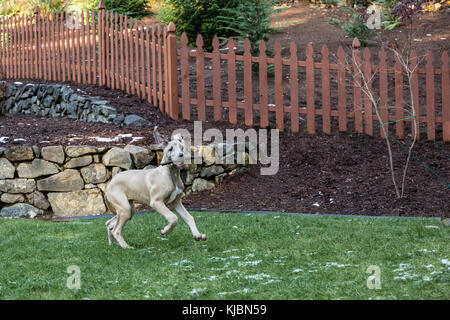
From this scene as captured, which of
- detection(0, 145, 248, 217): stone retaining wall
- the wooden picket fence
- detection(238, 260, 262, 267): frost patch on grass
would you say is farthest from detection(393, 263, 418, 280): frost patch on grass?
the wooden picket fence

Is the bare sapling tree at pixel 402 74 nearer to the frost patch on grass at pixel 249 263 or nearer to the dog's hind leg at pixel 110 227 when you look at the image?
the frost patch on grass at pixel 249 263

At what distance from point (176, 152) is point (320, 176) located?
356cm

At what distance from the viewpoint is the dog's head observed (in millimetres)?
6082

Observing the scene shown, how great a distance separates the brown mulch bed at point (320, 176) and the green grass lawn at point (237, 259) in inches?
30.6

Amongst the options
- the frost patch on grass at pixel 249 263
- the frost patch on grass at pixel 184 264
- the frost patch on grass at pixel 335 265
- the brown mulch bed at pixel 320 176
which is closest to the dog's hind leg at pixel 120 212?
the frost patch on grass at pixel 184 264

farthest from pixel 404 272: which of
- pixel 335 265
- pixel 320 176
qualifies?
pixel 320 176

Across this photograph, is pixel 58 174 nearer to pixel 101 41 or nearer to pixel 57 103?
pixel 57 103

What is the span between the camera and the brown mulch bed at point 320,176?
27.1 feet

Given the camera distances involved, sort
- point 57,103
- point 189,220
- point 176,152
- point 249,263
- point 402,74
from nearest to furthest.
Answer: point 249,263, point 176,152, point 189,220, point 402,74, point 57,103

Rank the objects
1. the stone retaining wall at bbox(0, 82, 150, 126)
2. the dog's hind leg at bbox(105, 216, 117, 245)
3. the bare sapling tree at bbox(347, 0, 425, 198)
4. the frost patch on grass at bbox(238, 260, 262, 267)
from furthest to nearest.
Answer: the stone retaining wall at bbox(0, 82, 150, 126) → the bare sapling tree at bbox(347, 0, 425, 198) → the dog's hind leg at bbox(105, 216, 117, 245) → the frost patch on grass at bbox(238, 260, 262, 267)

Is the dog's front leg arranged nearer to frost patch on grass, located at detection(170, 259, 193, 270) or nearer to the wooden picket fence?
frost patch on grass, located at detection(170, 259, 193, 270)

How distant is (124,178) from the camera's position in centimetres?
641

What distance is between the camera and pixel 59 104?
42.5 feet
